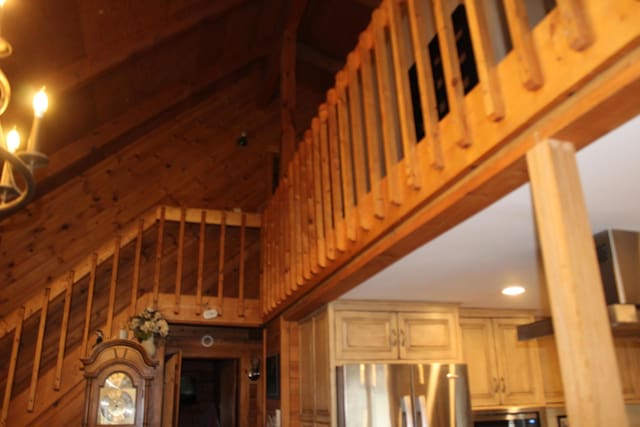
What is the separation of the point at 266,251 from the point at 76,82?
219cm

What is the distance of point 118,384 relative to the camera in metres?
4.75

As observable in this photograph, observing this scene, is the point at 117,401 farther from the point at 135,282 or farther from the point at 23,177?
the point at 23,177

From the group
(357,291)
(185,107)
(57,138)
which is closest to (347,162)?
(357,291)

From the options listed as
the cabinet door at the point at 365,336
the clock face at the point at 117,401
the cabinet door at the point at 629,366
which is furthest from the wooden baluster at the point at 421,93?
the clock face at the point at 117,401

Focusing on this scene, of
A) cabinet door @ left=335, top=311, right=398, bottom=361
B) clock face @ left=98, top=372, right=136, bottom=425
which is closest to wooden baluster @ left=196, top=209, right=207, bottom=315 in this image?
clock face @ left=98, top=372, right=136, bottom=425

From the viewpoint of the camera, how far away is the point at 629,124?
4.81 feet

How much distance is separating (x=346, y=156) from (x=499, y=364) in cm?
238

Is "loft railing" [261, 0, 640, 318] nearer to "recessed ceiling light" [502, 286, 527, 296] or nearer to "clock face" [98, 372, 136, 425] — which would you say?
"recessed ceiling light" [502, 286, 527, 296]

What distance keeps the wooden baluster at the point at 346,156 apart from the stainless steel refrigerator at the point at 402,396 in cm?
124

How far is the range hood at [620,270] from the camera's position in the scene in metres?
2.14

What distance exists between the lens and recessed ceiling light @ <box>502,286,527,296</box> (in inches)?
140

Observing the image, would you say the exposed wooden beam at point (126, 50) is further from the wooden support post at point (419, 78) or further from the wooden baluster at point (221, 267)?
the wooden support post at point (419, 78)

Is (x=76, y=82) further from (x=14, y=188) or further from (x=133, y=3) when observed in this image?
(x=14, y=188)

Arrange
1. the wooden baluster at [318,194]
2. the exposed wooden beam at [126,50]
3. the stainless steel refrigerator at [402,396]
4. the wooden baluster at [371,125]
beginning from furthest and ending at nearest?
the exposed wooden beam at [126,50] < the stainless steel refrigerator at [402,396] < the wooden baluster at [318,194] < the wooden baluster at [371,125]
